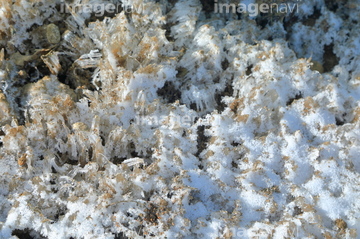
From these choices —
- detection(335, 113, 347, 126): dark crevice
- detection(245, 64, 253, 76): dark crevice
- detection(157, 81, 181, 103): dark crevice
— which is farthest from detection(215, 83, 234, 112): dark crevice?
detection(335, 113, 347, 126): dark crevice

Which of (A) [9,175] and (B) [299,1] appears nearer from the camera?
(A) [9,175]

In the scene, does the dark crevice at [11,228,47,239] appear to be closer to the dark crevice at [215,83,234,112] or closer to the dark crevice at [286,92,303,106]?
the dark crevice at [215,83,234,112]

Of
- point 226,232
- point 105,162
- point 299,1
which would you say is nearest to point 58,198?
point 105,162

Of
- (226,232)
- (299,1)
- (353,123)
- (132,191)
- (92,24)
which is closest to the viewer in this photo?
(226,232)

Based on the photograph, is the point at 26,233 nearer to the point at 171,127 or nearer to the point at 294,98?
the point at 171,127

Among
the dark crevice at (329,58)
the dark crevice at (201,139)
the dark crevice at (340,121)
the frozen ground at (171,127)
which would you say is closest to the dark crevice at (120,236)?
the frozen ground at (171,127)

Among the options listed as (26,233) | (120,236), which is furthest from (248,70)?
(26,233)

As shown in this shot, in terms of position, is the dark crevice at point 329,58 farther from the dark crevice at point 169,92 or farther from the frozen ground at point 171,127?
the dark crevice at point 169,92

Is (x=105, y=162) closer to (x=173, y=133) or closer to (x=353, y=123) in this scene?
(x=173, y=133)

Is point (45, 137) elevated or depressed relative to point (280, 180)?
elevated
